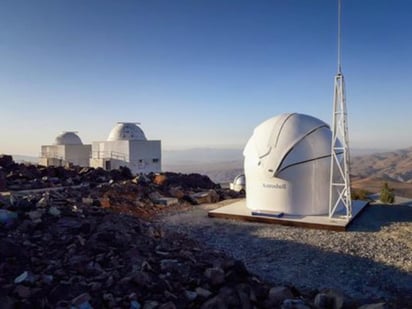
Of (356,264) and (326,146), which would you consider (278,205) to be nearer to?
(326,146)

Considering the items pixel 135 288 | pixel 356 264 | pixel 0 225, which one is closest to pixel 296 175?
pixel 356 264

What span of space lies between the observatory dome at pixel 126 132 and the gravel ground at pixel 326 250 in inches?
980

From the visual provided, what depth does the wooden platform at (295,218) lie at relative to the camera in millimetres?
10562

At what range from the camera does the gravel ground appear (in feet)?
21.9

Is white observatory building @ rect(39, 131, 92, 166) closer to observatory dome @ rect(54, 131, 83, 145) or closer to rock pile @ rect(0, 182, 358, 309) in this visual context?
observatory dome @ rect(54, 131, 83, 145)

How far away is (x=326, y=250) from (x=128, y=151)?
27.4 meters

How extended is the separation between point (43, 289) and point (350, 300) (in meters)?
5.03

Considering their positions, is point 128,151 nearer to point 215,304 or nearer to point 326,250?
point 326,250

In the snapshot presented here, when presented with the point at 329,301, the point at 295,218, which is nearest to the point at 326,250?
the point at 295,218

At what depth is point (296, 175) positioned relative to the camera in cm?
1164

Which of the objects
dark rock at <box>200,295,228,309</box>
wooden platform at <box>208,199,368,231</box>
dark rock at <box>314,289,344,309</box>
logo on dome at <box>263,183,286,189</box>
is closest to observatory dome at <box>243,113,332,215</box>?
logo on dome at <box>263,183,286,189</box>

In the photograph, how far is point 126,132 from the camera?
36.4 meters

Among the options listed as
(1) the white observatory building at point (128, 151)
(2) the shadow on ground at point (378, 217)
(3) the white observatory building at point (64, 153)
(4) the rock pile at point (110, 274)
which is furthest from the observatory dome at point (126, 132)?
(4) the rock pile at point (110, 274)

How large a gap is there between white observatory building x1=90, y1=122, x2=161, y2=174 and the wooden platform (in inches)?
879
